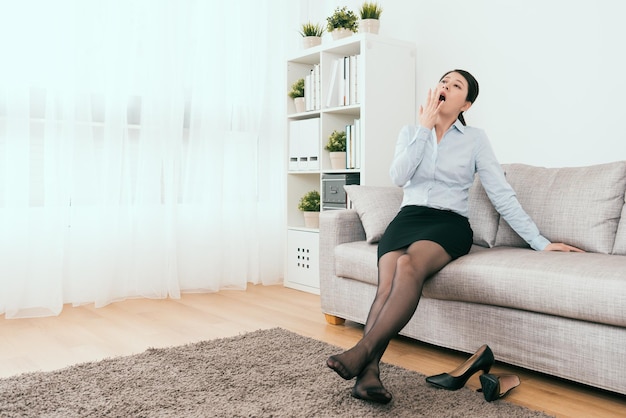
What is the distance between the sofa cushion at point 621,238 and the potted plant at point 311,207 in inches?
76.7

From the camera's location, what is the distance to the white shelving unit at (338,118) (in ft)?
11.6

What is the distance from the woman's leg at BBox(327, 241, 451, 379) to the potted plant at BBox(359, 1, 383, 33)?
1.87 m

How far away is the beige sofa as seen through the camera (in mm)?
1923

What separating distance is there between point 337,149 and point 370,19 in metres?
0.82

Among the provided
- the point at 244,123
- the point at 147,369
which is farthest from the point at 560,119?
the point at 147,369

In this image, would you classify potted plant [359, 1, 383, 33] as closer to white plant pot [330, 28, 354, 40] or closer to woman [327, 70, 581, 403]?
white plant pot [330, 28, 354, 40]

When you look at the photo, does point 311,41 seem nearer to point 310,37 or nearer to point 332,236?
point 310,37

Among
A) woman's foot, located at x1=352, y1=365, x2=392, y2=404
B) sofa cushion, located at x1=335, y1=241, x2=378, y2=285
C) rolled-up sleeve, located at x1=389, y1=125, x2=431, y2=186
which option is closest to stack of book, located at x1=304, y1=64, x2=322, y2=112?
sofa cushion, located at x1=335, y1=241, x2=378, y2=285

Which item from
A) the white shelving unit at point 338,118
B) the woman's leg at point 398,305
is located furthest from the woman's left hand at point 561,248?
the white shelving unit at point 338,118

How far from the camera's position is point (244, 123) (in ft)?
13.4

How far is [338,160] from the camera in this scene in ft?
12.2

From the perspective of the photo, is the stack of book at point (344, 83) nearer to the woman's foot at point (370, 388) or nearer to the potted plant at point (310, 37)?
the potted plant at point (310, 37)

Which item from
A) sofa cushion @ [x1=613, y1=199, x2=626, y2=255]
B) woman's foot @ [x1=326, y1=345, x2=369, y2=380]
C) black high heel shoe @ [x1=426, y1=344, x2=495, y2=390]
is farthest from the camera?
sofa cushion @ [x1=613, y1=199, x2=626, y2=255]

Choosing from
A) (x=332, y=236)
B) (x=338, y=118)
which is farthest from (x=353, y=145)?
(x=332, y=236)
